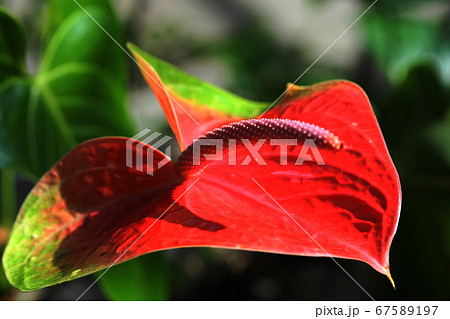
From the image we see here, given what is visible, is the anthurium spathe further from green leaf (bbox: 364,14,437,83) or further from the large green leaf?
green leaf (bbox: 364,14,437,83)

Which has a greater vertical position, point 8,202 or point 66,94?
point 66,94

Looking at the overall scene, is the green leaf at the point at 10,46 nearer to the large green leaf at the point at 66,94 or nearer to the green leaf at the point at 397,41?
the large green leaf at the point at 66,94

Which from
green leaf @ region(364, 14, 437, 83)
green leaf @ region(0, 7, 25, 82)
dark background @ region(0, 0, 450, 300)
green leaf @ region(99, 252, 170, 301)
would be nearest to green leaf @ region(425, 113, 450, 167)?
dark background @ region(0, 0, 450, 300)

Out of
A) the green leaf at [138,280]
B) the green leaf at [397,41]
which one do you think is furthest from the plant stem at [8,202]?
the green leaf at [397,41]

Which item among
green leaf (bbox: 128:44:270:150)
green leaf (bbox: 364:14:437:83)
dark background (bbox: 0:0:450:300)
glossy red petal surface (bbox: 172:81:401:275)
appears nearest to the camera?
glossy red petal surface (bbox: 172:81:401:275)

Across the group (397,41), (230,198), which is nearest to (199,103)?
(230,198)

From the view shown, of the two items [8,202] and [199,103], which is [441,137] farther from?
[8,202]
